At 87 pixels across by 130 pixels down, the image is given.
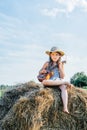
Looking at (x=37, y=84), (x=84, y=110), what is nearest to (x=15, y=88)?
(x=37, y=84)

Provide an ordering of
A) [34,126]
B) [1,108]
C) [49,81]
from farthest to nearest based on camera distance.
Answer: [1,108] → [49,81] → [34,126]

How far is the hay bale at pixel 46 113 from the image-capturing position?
26.7 ft

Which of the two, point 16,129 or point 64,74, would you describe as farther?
point 64,74

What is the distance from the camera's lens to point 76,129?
8477 mm

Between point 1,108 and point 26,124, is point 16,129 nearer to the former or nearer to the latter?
point 26,124

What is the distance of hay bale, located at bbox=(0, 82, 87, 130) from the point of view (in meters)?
8.15

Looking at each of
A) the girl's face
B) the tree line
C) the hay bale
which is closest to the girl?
the girl's face

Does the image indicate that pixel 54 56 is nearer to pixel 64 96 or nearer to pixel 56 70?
pixel 56 70

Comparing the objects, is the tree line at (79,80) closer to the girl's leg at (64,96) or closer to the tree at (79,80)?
the tree at (79,80)

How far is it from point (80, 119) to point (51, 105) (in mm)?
693

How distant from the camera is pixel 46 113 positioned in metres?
8.34

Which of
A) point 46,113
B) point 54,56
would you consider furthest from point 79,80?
point 46,113

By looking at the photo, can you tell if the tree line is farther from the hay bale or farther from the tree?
the hay bale

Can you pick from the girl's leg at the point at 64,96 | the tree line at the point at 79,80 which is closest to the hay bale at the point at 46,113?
the girl's leg at the point at 64,96
